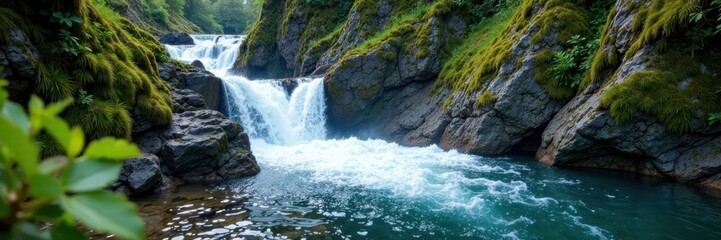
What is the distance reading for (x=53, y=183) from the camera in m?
0.68

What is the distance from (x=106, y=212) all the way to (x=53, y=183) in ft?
0.37

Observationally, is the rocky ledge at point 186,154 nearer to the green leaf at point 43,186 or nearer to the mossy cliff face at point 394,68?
the mossy cliff face at point 394,68

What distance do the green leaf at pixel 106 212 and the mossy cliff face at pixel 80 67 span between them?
778 cm

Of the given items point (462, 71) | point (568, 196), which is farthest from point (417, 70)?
point (568, 196)

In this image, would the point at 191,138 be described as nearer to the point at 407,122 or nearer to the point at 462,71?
the point at 407,122

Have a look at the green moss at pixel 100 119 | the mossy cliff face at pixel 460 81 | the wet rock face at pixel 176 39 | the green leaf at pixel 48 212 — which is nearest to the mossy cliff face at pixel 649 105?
the mossy cliff face at pixel 460 81

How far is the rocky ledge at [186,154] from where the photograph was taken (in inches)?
301

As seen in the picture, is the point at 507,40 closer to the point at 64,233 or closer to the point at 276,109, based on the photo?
the point at 276,109

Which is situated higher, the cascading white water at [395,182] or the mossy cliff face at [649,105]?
the mossy cliff face at [649,105]

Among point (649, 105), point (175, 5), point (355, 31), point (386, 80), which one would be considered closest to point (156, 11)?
point (175, 5)

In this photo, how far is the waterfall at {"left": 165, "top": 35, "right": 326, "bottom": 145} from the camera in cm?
1587

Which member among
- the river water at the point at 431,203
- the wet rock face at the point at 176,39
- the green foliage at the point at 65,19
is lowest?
the river water at the point at 431,203

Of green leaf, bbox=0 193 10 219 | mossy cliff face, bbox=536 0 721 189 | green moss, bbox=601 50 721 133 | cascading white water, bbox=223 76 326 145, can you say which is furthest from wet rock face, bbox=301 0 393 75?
green leaf, bbox=0 193 10 219

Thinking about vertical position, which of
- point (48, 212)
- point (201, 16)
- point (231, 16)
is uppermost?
point (231, 16)
